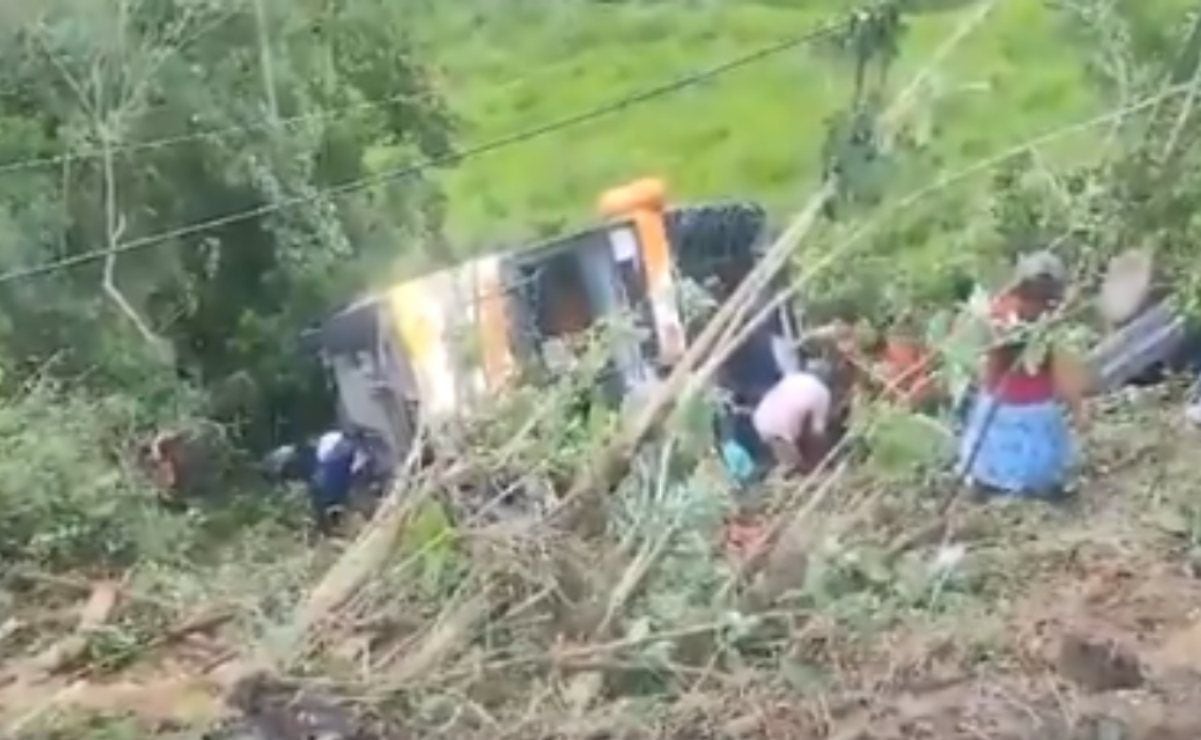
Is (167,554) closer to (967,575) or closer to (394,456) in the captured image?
(394,456)

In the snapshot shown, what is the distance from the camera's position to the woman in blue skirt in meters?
5.05

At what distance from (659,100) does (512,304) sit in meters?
3.57

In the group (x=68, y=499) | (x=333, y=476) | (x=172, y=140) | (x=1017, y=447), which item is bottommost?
(x=1017, y=447)

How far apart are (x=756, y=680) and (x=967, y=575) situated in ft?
1.97

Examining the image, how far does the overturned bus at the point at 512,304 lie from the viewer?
5.48 m

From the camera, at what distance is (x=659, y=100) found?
31.0 feet

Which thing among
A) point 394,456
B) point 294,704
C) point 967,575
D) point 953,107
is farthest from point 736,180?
point 294,704

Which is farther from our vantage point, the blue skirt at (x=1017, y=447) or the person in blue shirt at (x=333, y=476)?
the person in blue shirt at (x=333, y=476)

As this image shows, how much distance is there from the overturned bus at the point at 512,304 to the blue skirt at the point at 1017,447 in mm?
550

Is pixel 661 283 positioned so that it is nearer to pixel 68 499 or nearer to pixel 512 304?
pixel 512 304

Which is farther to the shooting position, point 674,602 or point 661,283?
point 661,283

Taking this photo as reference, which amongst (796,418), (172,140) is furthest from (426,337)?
(172,140)

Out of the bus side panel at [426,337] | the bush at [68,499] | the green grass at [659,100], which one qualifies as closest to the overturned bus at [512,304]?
the bus side panel at [426,337]

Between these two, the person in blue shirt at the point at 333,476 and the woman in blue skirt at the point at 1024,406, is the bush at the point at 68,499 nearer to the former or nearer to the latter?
the person in blue shirt at the point at 333,476
